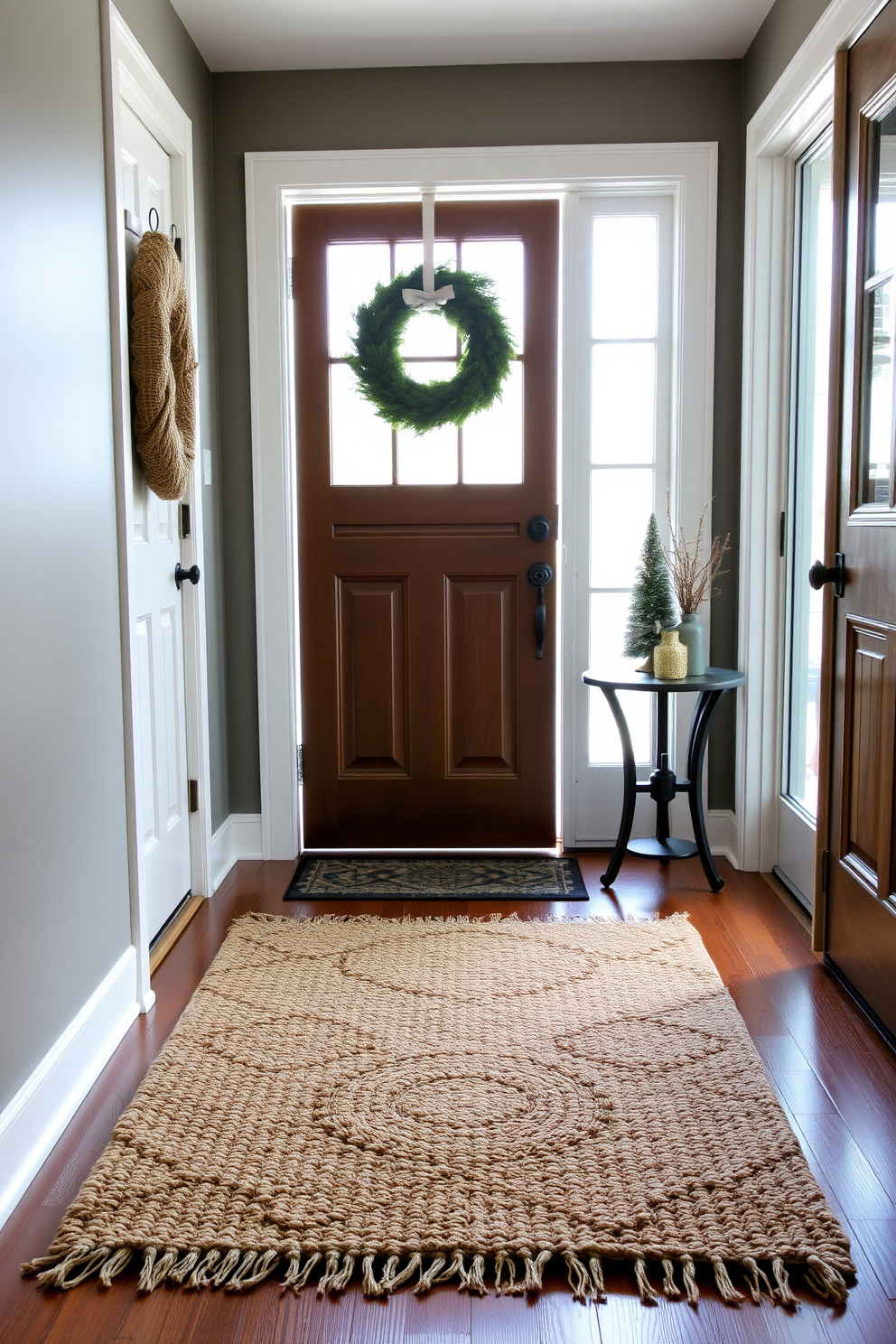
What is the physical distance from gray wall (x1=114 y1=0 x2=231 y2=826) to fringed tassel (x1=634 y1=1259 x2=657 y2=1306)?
2053 millimetres

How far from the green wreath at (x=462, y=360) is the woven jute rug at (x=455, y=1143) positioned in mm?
1696

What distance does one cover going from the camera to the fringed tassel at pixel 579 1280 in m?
1.44

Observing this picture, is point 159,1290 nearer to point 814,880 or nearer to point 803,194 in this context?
point 814,880

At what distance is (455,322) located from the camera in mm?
3291

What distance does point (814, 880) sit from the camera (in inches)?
98.2

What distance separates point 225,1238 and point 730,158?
3.14m

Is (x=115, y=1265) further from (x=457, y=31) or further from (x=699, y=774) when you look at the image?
(x=457, y=31)

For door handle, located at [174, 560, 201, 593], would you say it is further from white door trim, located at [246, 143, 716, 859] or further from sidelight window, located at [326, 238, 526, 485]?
sidelight window, located at [326, 238, 526, 485]

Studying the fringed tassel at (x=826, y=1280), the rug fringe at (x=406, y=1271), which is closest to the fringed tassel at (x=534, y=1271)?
the rug fringe at (x=406, y=1271)

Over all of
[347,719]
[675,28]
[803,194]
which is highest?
[675,28]

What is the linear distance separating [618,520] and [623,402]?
37cm

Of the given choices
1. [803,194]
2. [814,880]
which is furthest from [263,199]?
[814,880]

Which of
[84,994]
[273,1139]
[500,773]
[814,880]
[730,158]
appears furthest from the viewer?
[500,773]

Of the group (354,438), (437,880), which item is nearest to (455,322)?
(354,438)
